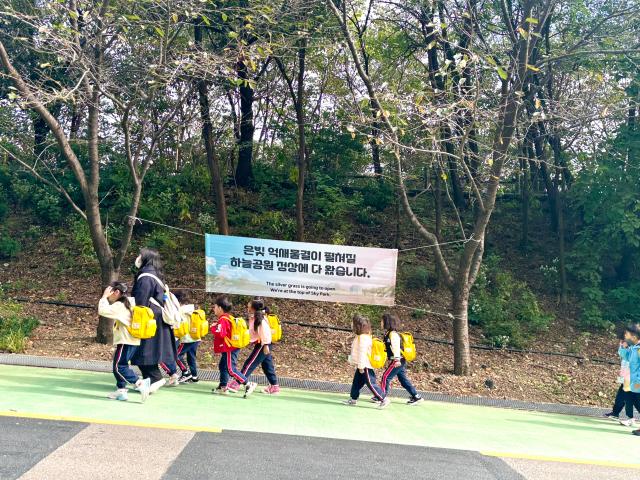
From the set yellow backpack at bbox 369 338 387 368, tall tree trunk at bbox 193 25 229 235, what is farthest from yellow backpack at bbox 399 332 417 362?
tall tree trunk at bbox 193 25 229 235

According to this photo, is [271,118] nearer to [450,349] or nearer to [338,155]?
[338,155]

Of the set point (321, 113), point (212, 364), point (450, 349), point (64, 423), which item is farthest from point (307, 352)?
point (321, 113)

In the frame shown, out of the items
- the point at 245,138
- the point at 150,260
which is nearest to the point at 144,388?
the point at 150,260

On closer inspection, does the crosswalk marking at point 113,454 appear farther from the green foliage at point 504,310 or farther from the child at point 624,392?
the green foliage at point 504,310

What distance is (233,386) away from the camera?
8.45 m

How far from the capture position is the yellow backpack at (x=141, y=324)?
7.13 m

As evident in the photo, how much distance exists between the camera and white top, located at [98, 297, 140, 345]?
7227 mm

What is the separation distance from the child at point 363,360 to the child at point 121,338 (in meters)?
2.77

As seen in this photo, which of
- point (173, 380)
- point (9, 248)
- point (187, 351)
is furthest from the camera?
point (9, 248)

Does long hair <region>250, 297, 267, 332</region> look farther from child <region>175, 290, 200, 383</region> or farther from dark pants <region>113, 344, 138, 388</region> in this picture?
dark pants <region>113, 344, 138, 388</region>

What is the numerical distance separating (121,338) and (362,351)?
10.3 ft

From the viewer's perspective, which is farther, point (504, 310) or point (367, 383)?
point (504, 310)

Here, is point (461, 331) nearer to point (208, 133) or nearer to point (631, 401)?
point (631, 401)

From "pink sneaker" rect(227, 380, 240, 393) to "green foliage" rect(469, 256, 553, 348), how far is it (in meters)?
6.49
